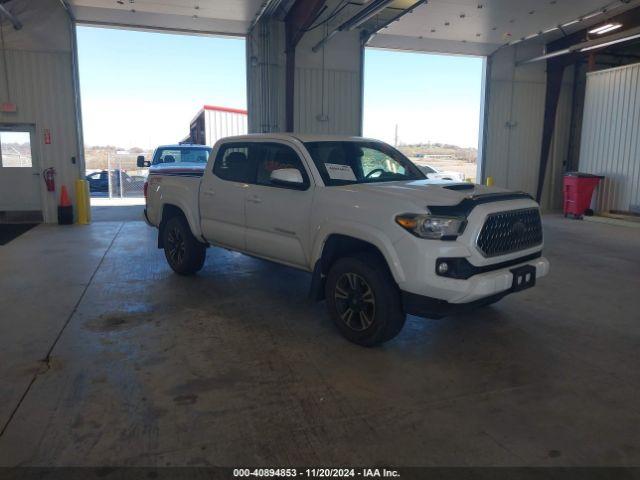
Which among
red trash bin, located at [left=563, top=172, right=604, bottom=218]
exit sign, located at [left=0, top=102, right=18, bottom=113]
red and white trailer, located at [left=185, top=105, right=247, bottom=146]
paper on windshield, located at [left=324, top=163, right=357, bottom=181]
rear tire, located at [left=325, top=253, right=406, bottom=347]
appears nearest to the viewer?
rear tire, located at [left=325, top=253, right=406, bottom=347]

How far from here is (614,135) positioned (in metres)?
13.4

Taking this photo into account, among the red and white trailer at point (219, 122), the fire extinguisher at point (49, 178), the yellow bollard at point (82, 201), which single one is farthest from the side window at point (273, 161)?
the red and white trailer at point (219, 122)

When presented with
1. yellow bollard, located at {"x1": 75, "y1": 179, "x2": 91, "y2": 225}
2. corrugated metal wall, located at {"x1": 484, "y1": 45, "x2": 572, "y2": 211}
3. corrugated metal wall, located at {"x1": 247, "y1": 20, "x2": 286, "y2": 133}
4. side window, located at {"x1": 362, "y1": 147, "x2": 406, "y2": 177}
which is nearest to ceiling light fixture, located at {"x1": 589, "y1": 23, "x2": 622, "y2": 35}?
corrugated metal wall, located at {"x1": 484, "y1": 45, "x2": 572, "y2": 211}

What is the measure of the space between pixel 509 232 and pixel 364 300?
1288 millimetres

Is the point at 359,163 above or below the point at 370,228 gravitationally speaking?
above

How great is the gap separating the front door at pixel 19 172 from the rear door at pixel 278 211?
344 inches

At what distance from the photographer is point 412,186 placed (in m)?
4.27

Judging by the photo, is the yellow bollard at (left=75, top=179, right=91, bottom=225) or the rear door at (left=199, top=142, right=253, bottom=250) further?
the yellow bollard at (left=75, top=179, right=91, bottom=225)

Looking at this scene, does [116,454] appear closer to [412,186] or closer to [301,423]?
[301,423]

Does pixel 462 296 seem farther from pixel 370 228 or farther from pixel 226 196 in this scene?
pixel 226 196

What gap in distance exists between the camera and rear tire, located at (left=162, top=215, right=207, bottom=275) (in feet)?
20.6

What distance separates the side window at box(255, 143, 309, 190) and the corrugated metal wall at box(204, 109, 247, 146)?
39.0ft

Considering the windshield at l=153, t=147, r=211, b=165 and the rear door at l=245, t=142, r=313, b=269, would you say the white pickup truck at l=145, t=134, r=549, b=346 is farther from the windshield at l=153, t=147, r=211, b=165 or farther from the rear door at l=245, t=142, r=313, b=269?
the windshield at l=153, t=147, r=211, b=165

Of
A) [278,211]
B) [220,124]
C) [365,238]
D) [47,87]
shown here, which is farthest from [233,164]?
[220,124]
